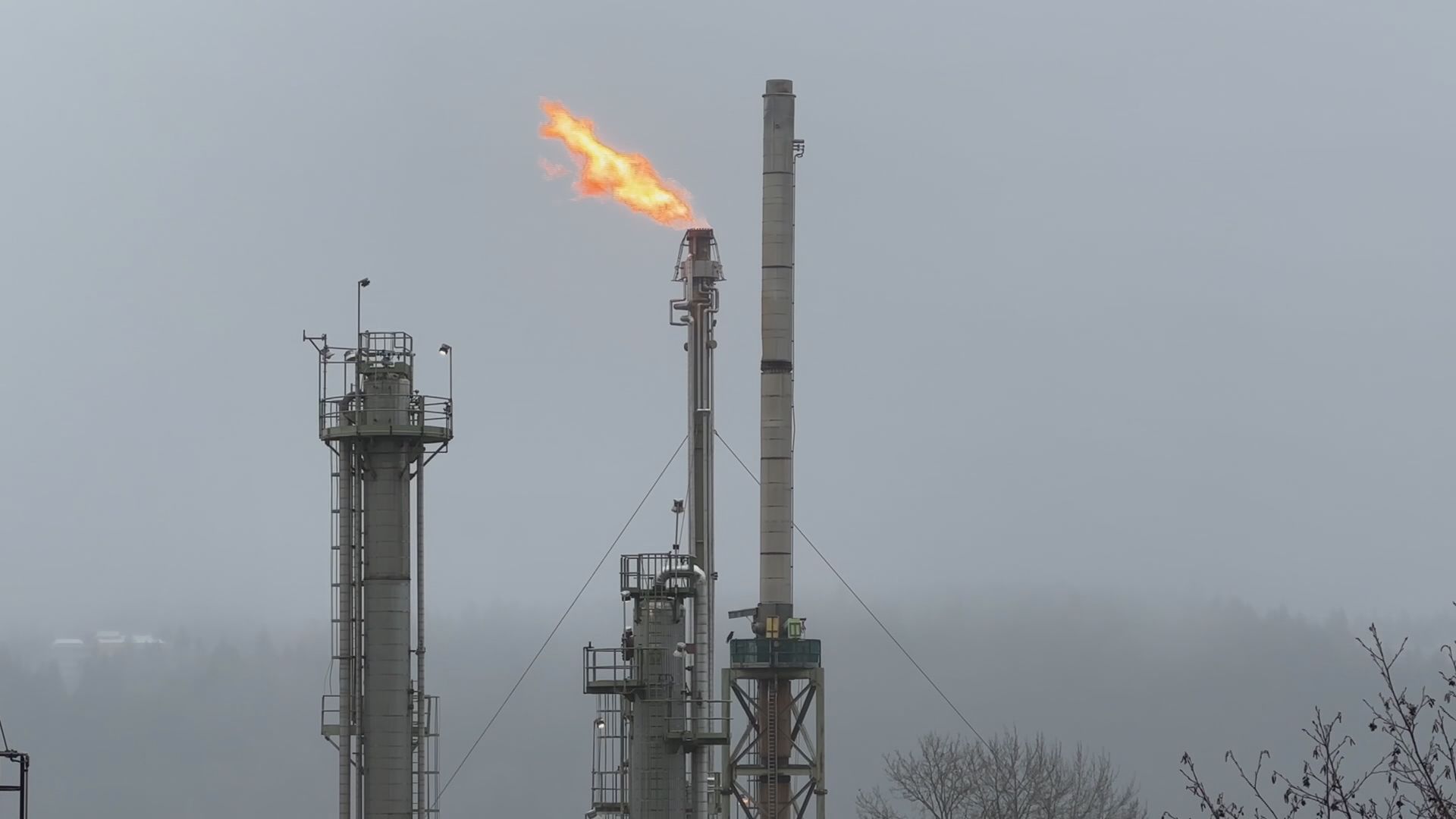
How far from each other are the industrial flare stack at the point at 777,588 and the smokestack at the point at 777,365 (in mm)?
22

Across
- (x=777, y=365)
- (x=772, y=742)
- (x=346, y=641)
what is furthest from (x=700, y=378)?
(x=346, y=641)

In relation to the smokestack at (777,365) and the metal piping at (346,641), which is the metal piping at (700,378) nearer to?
the smokestack at (777,365)

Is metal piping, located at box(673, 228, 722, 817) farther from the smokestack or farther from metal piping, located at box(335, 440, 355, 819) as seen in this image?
metal piping, located at box(335, 440, 355, 819)

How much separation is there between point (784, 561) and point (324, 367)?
20.0m

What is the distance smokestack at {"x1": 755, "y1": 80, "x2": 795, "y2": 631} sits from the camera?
2574 inches

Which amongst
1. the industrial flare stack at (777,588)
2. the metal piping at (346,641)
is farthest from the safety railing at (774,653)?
the metal piping at (346,641)

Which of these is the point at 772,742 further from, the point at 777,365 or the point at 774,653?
the point at 777,365

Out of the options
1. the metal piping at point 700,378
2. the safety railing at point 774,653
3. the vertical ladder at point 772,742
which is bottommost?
the vertical ladder at point 772,742

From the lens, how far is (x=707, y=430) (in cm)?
6425

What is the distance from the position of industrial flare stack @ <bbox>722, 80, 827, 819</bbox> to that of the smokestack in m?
0.02

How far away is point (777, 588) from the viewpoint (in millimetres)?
65250

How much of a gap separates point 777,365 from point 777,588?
6.31 metres

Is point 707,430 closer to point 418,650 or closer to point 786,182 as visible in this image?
point 786,182

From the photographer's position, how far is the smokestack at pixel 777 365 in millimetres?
65375
